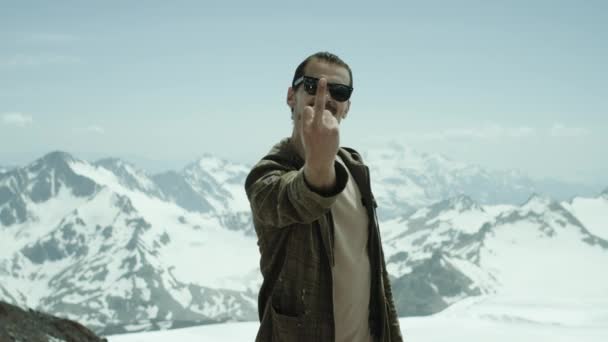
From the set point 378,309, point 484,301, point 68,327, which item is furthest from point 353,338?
point 484,301

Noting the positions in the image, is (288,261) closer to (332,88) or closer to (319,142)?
(319,142)

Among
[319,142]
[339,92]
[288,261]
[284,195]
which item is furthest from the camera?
[339,92]

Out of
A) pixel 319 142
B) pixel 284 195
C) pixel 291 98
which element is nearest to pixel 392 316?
pixel 284 195

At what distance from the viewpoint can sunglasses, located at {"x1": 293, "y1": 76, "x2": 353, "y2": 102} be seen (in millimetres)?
3465

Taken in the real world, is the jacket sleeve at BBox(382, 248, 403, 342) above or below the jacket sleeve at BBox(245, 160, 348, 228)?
below

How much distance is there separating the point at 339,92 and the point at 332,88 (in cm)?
5

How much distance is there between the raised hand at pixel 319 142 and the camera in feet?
9.24

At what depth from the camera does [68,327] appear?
13344mm

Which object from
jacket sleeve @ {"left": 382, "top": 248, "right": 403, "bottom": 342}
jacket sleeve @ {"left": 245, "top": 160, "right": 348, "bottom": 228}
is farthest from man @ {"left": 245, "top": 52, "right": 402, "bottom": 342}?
jacket sleeve @ {"left": 382, "top": 248, "right": 403, "bottom": 342}

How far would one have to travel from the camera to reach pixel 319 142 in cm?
282

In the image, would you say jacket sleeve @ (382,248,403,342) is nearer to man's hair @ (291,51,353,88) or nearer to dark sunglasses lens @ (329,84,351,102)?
dark sunglasses lens @ (329,84,351,102)

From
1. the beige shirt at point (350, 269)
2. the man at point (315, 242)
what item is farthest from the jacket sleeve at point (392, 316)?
the beige shirt at point (350, 269)

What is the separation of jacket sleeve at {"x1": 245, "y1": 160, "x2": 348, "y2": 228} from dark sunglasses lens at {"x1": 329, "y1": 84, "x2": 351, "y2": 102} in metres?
0.51

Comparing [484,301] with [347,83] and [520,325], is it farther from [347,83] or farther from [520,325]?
[347,83]
